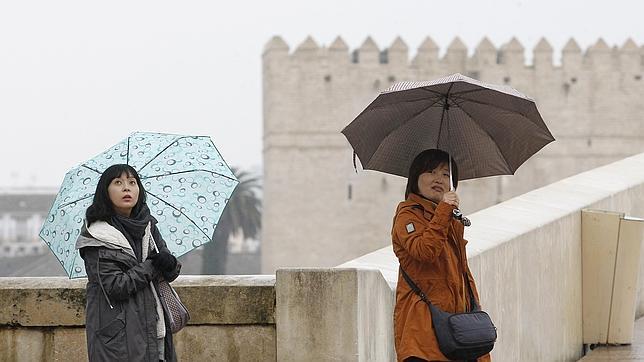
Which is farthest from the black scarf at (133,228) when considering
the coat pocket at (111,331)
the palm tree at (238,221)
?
the palm tree at (238,221)

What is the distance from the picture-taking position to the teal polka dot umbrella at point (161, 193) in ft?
11.2

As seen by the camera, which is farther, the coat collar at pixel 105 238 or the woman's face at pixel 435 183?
the woman's face at pixel 435 183

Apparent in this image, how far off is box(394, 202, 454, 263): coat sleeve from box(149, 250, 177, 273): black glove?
566 mm

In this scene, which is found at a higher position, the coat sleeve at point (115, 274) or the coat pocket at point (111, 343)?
the coat sleeve at point (115, 274)

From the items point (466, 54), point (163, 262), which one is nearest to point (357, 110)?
point (466, 54)

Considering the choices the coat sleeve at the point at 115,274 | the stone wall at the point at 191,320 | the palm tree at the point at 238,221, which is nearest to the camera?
the coat sleeve at the point at 115,274

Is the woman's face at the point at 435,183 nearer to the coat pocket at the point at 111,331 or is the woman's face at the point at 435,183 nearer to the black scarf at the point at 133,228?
the black scarf at the point at 133,228

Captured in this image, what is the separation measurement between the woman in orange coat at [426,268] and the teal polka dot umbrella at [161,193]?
0.61 meters

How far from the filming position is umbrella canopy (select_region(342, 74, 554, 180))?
3.42m

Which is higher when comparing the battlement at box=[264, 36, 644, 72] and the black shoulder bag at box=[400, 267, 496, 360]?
the battlement at box=[264, 36, 644, 72]

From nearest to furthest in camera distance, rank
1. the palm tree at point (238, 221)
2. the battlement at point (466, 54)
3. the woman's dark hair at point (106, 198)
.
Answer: the woman's dark hair at point (106, 198)
the battlement at point (466, 54)
the palm tree at point (238, 221)

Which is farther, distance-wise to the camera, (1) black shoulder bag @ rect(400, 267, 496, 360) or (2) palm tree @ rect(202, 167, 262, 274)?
(2) palm tree @ rect(202, 167, 262, 274)

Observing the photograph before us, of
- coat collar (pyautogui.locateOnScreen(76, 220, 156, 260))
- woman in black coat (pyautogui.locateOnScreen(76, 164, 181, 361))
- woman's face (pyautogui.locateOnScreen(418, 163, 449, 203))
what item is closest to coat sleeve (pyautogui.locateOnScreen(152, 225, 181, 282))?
woman in black coat (pyautogui.locateOnScreen(76, 164, 181, 361))

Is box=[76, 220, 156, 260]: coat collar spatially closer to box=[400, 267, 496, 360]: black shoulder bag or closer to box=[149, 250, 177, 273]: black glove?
box=[149, 250, 177, 273]: black glove
